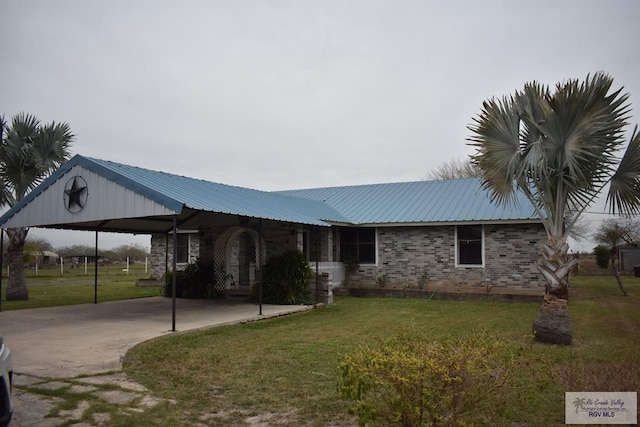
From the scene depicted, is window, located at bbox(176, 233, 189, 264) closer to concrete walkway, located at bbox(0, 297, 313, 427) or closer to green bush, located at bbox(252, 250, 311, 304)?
concrete walkway, located at bbox(0, 297, 313, 427)

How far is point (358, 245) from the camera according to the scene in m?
19.8

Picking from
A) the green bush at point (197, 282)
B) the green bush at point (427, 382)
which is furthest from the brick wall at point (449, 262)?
the green bush at point (427, 382)

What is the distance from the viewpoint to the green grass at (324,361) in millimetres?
4902

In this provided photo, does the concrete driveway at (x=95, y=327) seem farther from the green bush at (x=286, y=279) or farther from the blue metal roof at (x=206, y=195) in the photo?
the blue metal roof at (x=206, y=195)

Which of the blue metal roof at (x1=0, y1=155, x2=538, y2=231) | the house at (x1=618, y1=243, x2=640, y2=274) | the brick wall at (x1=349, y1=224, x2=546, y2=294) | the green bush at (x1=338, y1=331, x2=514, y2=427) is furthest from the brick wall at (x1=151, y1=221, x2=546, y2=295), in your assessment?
the house at (x1=618, y1=243, x2=640, y2=274)

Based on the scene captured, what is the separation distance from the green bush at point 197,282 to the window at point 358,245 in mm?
5559

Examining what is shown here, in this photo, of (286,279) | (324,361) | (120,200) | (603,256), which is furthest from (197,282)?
(603,256)

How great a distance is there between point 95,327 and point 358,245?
11385 mm

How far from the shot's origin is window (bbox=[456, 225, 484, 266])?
17531 millimetres

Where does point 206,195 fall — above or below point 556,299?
above

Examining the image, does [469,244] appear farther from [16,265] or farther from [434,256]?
[16,265]

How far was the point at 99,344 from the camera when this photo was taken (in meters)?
8.58

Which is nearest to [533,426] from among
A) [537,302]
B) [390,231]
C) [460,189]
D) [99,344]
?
[99,344]

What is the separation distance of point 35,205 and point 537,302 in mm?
14566
